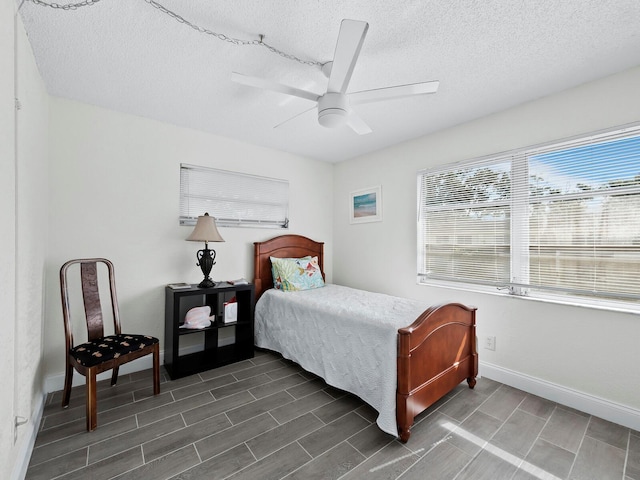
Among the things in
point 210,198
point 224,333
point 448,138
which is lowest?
point 224,333

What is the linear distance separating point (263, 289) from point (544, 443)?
282 cm

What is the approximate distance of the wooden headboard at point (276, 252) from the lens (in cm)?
354

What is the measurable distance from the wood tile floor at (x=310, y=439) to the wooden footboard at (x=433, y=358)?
0.16 meters

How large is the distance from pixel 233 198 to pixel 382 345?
242 centimetres

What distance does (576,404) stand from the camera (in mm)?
2203

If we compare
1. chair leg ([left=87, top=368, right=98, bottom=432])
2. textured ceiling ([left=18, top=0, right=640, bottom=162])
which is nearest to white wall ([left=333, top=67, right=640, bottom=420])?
textured ceiling ([left=18, top=0, right=640, bottom=162])

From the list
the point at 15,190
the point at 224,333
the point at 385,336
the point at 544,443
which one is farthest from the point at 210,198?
the point at 544,443

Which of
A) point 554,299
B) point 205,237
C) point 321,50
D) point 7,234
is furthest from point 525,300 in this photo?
point 7,234

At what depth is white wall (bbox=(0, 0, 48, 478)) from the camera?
1.31 m

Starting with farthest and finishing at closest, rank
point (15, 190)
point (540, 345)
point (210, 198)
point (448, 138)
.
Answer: point (210, 198) → point (448, 138) → point (540, 345) → point (15, 190)

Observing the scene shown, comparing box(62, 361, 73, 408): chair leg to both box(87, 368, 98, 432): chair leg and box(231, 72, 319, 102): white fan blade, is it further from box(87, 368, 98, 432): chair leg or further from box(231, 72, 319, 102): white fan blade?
box(231, 72, 319, 102): white fan blade

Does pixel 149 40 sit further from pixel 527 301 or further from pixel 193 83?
pixel 527 301

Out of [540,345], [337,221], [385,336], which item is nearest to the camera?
[385,336]

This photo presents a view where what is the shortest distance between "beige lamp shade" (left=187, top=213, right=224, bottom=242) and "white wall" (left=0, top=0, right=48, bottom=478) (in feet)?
3.65
